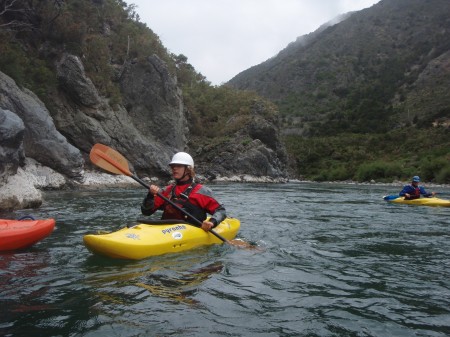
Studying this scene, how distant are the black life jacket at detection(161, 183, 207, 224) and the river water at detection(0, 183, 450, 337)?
51 centimetres

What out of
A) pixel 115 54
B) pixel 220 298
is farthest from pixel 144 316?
pixel 115 54

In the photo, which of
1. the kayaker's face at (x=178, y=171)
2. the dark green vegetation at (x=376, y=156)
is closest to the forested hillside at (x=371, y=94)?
the dark green vegetation at (x=376, y=156)

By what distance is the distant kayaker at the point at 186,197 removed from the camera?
568 centimetres

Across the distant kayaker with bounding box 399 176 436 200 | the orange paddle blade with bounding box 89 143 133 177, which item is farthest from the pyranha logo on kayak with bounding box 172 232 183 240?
the distant kayaker with bounding box 399 176 436 200

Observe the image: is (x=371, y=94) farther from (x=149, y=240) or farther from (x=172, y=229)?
(x=149, y=240)

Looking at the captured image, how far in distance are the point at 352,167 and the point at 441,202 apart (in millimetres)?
29696

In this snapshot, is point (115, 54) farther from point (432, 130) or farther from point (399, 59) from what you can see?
point (399, 59)

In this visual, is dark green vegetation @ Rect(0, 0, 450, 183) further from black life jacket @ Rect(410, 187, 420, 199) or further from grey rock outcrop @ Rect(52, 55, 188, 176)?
black life jacket @ Rect(410, 187, 420, 199)

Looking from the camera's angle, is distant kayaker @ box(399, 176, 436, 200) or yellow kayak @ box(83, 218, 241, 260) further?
distant kayaker @ box(399, 176, 436, 200)

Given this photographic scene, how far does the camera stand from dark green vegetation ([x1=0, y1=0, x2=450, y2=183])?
2311 cm

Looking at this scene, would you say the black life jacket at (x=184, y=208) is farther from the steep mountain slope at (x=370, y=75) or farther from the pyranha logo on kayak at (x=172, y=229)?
the steep mountain slope at (x=370, y=75)

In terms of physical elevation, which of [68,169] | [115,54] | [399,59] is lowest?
[68,169]

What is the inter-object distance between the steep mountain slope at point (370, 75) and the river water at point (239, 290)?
47.2 meters

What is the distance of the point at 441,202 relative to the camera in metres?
12.7
